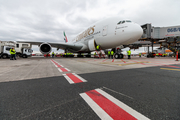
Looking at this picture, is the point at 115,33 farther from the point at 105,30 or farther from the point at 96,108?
the point at 96,108

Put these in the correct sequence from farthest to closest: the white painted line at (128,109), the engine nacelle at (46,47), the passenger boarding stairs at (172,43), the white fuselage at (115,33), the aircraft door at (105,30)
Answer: the passenger boarding stairs at (172,43) < the engine nacelle at (46,47) < the aircraft door at (105,30) < the white fuselage at (115,33) < the white painted line at (128,109)

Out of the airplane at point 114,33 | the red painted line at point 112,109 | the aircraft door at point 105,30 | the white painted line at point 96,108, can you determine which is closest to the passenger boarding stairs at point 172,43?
the airplane at point 114,33

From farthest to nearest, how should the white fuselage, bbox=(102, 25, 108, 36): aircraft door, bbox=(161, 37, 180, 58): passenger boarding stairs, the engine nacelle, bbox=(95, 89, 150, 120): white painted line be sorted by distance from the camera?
bbox=(161, 37, 180, 58): passenger boarding stairs, the engine nacelle, bbox=(102, 25, 108, 36): aircraft door, the white fuselage, bbox=(95, 89, 150, 120): white painted line

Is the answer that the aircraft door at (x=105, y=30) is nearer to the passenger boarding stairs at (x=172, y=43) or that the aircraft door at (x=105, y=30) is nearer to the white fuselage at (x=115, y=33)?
the white fuselage at (x=115, y=33)

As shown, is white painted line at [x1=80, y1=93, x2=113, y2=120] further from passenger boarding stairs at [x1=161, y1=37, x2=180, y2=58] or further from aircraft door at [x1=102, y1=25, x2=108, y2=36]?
passenger boarding stairs at [x1=161, y1=37, x2=180, y2=58]

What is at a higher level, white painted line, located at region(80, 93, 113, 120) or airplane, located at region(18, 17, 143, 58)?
airplane, located at region(18, 17, 143, 58)

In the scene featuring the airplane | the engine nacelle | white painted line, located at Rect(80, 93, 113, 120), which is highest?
the airplane

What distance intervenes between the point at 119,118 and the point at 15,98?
4.50ft

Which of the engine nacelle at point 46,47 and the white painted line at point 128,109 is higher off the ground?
the engine nacelle at point 46,47

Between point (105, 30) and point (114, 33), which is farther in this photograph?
point (105, 30)

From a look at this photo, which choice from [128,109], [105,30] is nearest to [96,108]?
[128,109]

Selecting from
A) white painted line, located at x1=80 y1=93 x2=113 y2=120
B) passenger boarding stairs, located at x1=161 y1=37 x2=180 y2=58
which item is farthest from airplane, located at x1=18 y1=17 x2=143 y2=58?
passenger boarding stairs, located at x1=161 y1=37 x2=180 y2=58

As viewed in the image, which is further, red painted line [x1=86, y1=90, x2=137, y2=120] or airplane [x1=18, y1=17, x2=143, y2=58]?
airplane [x1=18, y1=17, x2=143, y2=58]

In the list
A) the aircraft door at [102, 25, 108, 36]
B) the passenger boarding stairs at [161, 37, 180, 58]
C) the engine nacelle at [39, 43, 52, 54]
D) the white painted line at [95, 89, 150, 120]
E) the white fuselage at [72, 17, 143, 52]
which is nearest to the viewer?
the white painted line at [95, 89, 150, 120]
